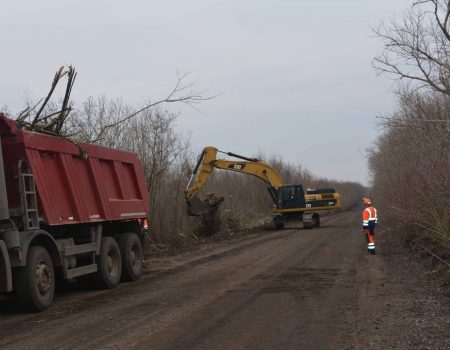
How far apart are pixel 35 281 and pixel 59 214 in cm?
132

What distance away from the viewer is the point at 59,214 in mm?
9297

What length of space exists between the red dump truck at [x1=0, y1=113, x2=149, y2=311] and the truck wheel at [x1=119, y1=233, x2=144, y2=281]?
0.07 feet

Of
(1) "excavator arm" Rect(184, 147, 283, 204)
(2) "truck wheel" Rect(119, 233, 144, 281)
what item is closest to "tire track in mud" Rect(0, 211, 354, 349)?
(2) "truck wheel" Rect(119, 233, 144, 281)

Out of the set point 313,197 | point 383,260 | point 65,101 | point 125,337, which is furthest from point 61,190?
point 313,197

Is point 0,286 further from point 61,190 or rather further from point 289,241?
point 289,241

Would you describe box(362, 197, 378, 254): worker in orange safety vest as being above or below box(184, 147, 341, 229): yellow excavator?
below

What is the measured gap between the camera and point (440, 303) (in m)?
8.24

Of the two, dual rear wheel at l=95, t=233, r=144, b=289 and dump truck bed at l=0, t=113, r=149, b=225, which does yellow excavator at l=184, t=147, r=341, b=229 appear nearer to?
dual rear wheel at l=95, t=233, r=144, b=289

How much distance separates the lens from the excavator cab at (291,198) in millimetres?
28719

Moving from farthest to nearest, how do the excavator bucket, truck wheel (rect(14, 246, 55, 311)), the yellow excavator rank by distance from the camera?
the yellow excavator < the excavator bucket < truck wheel (rect(14, 246, 55, 311))

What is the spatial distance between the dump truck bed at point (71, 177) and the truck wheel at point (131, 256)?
1.76 feet

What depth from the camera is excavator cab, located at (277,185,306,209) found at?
28719 mm

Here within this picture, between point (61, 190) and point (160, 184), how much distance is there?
12877 millimetres

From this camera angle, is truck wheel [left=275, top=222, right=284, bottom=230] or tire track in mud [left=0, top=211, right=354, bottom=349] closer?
tire track in mud [left=0, top=211, right=354, bottom=349]
